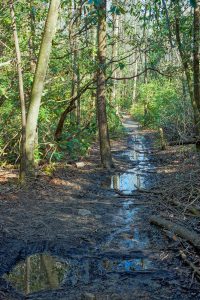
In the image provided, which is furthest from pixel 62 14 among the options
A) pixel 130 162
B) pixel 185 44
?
pixel 130 162

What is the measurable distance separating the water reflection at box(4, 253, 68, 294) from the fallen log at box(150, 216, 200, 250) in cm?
196

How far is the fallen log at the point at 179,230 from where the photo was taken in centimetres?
560

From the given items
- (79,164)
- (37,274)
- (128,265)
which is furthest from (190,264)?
(79,164)

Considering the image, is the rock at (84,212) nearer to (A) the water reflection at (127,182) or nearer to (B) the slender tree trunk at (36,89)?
(A) the water reflection at (127,182)

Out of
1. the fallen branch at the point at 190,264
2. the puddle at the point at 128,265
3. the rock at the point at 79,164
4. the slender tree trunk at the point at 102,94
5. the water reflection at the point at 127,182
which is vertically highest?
the slender tree trunk at the point at 102,94

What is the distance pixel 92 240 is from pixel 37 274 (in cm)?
156

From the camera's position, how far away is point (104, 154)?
43.9ft

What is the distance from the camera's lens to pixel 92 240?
6.57 metres

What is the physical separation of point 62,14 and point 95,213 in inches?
315

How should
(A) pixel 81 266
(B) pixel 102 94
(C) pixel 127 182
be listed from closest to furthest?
(A) pixel 81 266, (C) pixel 127 182, (B) pixel 102 94

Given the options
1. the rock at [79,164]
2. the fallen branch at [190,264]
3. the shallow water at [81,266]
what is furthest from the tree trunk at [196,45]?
the fallen branch at [190,264]

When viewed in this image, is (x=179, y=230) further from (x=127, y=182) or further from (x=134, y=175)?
(x=134, y=175)

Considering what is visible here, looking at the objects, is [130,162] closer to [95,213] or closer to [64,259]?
[95,213]

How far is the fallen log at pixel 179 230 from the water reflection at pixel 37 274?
196 cm
